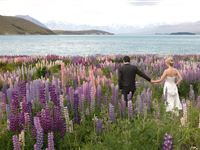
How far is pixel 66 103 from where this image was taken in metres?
9.96

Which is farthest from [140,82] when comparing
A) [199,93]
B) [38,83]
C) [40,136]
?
[40,136]

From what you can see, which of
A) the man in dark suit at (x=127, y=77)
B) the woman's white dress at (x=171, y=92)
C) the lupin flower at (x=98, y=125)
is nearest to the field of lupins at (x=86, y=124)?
the lupin flower at (x=98, y=125)

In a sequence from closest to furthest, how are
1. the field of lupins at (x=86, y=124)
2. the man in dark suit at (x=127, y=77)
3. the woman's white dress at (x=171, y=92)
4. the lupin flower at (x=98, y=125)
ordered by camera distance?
the field of lupins at (x=86, y=124)
the lupin flower at (x=98, y=125)
the man in dark suit at (x=127, y=77)
the woman's white dress at (x=171, y=92)

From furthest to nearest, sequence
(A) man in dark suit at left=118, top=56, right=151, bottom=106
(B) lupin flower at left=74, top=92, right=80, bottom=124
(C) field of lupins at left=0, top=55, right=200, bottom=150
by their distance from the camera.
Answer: (A) man in dark suit at left=118, top=56, right=151, bottom=106 < (B) lupin flower at left=74, top=92, right=80, bottom=124 < (C) field of lupins at left=0, top=55, right=200, bottom=150

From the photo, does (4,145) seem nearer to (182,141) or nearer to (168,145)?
(182,141)

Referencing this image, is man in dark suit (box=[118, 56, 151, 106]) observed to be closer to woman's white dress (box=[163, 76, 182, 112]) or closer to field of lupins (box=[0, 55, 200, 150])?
woman's white dress (box=[163, 76, 182, 112])

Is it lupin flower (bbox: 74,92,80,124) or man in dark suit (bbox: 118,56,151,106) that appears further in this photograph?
man in dark suit (bbox: 118,56,151,106)

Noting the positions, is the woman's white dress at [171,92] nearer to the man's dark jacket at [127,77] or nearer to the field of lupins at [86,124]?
the man's dark jacket at [127,77]

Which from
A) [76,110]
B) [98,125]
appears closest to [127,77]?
[76,110]

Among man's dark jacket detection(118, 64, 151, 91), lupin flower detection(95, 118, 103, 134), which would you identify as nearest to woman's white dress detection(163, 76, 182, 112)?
man's dark jacket detection(118, 64, 151, 91)

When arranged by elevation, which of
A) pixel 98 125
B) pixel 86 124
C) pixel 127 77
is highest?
pixel 127 77

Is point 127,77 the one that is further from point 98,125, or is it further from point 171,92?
point 98,125

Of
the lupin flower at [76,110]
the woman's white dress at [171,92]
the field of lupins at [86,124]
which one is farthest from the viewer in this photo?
the woman's white dress at [171,92]

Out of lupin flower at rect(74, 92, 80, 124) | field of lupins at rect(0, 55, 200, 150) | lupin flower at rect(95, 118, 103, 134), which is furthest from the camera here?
lupin flower at rect(74, 92, 80, 124)
